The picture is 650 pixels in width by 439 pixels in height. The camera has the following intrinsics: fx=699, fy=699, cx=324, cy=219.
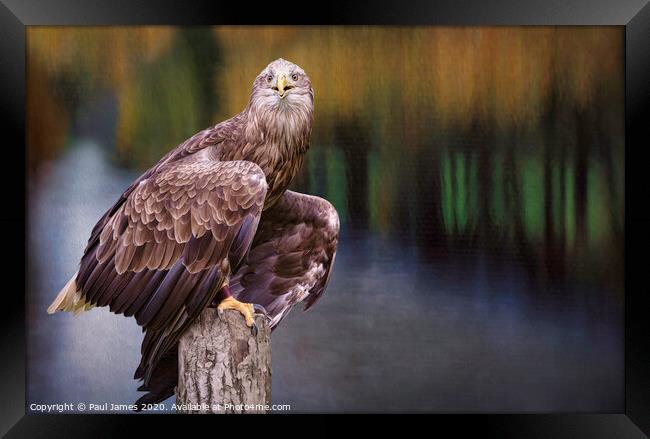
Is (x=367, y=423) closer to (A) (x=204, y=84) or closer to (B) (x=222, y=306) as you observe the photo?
(B) (x=222, y=306)

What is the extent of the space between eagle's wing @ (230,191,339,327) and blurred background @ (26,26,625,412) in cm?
10

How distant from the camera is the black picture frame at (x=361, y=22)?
3781mm

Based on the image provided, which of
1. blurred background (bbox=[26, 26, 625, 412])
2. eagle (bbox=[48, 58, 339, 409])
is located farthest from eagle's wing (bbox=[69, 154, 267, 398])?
blurred background (bbox=[26, 26, 625, 412])

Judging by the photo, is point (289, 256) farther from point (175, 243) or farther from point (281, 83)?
point (281, 83)

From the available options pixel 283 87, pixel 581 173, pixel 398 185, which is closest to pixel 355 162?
pixel 398 185

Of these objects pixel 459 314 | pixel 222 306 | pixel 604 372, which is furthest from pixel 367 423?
pixel 604 372

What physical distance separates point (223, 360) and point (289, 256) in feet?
2.47

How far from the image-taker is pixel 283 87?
3.58m

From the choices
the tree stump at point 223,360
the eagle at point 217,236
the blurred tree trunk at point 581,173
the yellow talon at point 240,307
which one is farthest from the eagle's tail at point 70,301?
the blurred tree trunk at point 581,173

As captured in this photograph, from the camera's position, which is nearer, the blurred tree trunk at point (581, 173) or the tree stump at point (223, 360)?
the tree stump at point (223, 360)

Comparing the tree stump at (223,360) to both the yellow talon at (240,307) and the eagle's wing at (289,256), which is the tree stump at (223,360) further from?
the eagle's wing at (289,256)

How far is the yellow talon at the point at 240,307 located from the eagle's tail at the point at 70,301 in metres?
0.78

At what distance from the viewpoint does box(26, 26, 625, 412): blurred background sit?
12.6 feet

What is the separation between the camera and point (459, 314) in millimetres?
3881
